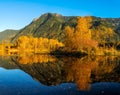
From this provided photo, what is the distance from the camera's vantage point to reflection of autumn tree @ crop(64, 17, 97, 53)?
353ft

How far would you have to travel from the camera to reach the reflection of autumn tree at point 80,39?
10769 cm

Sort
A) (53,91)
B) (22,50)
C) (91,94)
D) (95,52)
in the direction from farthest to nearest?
1. (22,50)
2. (95,52)
3. (53,91)
4. (91,94)

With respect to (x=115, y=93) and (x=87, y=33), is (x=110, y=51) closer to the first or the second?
(x=87, y=33)

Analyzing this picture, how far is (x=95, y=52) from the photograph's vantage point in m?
108

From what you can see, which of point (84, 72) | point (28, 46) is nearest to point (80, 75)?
point (84, 72)

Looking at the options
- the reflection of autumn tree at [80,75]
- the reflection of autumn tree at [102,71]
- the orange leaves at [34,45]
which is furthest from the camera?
the orange leaves at [34,45]

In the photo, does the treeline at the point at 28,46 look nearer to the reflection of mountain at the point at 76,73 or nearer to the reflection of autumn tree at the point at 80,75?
the reflection of mountain at the point at 76,73

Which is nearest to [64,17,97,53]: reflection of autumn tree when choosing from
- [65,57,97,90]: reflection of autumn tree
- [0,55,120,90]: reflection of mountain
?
[0,55,120,90]: reflection of mountain

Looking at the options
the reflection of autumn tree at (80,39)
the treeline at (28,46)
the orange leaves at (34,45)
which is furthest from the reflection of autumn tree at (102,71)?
the orange leaves at (34,45)

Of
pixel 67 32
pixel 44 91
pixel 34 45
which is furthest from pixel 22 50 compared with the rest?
pixel 44 91

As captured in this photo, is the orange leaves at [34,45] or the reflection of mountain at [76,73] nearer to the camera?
the reflection of mountain at [76,73]

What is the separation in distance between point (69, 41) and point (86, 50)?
26.7ft

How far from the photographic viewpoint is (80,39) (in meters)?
107

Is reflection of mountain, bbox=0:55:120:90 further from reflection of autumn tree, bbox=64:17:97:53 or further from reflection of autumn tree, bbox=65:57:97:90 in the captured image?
reflection of autumn tree, bbox=64:17:97:53
